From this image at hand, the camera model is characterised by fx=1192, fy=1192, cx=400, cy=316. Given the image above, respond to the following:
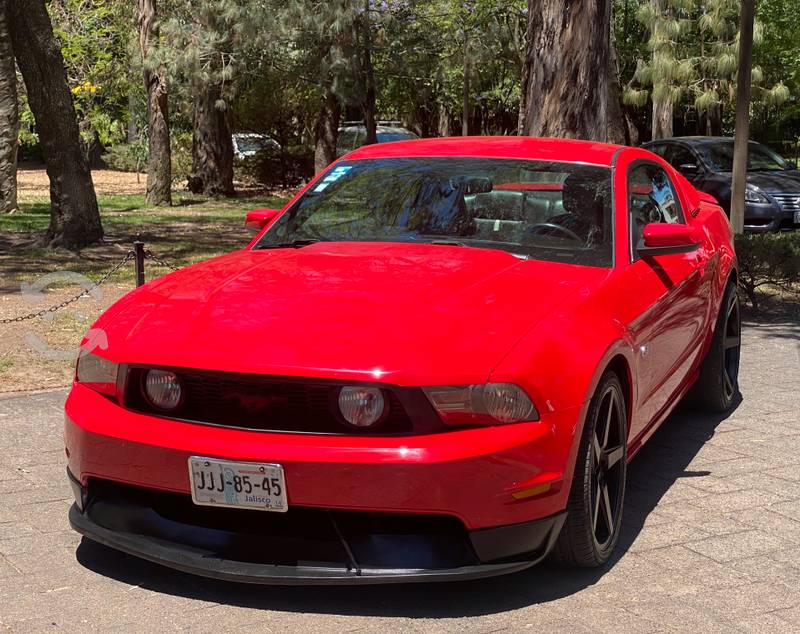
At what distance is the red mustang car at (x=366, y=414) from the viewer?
3.67 m

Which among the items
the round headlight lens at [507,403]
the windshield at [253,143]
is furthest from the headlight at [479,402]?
the windshield at [253,143]

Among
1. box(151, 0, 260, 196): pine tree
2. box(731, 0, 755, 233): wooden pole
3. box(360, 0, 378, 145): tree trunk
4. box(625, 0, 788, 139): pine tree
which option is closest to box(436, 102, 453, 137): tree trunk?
box(625, 0, 788, 139): pine tree

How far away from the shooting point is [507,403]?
12.3 feet

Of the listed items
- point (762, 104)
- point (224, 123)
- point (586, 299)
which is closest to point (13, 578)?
point (586, 299)

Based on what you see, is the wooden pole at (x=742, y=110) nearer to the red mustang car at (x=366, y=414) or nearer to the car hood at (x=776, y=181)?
the car hood at (x=776, y=181)

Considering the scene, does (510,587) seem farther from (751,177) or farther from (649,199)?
(751,177)

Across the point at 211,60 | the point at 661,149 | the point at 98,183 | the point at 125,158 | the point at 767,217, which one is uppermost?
the point at 211,60

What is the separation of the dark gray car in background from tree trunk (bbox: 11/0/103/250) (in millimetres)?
8440

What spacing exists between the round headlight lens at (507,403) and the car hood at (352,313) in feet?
0.20

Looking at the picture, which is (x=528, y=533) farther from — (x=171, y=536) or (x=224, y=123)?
(x=224, y=123)

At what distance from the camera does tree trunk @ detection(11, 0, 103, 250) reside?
540 inches

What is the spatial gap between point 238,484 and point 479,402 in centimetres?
79

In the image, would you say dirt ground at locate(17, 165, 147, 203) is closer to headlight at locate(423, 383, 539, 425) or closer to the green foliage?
the green foliage

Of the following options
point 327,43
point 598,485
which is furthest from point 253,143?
point 598,485
